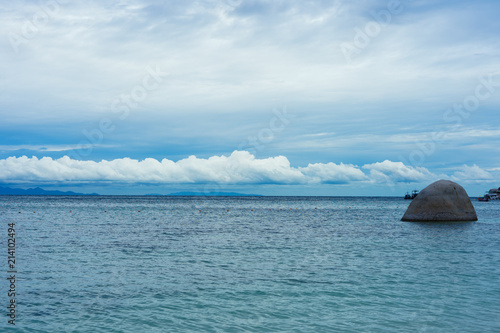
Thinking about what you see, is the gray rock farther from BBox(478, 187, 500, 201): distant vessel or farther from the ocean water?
BBox(478, 187, 500, 201): distant vessel

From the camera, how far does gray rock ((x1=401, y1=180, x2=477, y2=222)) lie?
42250mm

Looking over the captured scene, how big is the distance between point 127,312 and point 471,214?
42041 mm

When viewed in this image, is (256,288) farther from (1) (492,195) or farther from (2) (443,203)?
(1) (492,195)

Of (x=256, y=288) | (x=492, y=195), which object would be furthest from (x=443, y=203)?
(x=492, y=195)

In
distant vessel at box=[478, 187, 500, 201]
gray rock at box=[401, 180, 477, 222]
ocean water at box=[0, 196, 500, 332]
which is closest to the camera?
ocean water at box=[0, 196, 500, 332]

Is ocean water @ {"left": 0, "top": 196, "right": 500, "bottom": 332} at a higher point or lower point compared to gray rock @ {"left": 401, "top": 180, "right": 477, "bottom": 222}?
lower

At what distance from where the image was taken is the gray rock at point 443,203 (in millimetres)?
42250

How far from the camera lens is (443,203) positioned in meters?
42.2

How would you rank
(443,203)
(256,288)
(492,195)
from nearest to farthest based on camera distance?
(256,288) → (443,203) → (492,195)

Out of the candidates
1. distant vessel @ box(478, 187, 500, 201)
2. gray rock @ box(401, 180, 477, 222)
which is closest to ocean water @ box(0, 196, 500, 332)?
gray rock @ box(401, 180, 477, 222)

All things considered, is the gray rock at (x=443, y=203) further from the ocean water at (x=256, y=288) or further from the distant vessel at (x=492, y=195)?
the distant vessel at (x=492, y=195)

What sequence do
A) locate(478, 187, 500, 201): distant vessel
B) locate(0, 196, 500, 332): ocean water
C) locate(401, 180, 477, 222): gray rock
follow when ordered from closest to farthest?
locate(0, 196, 500, 332): ocean water → locate(401, 180, 477, 222): gray rock → locate(478, 187, 500, 201): distant vessel

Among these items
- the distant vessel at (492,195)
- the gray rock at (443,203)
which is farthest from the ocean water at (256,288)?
the distant vessel at (492,195)

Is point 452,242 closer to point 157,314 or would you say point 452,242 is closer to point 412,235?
point 412,235
